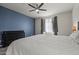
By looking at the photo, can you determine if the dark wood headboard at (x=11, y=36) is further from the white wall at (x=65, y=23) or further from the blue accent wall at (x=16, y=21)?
the white wall at (x=65, y=23)

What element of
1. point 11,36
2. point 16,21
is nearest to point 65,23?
point 16,21

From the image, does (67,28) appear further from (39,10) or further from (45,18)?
(39,10)

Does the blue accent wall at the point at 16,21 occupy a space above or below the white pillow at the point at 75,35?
above

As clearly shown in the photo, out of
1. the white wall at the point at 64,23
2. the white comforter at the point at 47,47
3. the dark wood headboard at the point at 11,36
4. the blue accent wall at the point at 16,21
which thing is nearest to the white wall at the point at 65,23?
the white wall at the point at 64,23

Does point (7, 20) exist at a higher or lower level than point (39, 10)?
lower

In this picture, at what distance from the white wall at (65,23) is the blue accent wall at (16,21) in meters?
0.75

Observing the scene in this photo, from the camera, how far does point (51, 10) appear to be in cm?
211

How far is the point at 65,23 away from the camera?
6.33 ft

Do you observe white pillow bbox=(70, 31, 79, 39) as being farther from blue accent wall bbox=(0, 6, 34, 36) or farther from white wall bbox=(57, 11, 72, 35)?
blue accent wall bbox=(0, 6, 34, 36)

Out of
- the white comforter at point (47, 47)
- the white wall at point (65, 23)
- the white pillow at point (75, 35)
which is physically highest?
the white wall at point (65, 23)

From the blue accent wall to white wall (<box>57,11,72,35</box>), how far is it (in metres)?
0.75

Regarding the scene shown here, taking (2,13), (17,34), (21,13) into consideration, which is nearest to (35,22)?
(21,13)

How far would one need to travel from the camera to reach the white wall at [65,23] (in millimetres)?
1877

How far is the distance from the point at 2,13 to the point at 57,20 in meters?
1.68
